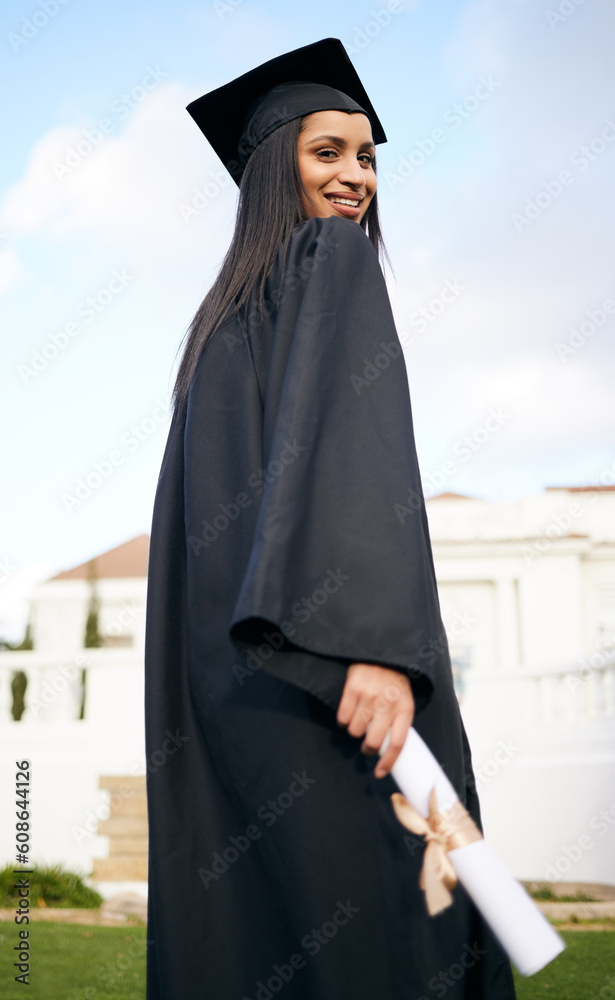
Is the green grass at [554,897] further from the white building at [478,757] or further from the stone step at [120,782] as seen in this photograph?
the stone step at [120,782]

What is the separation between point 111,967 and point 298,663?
301cm

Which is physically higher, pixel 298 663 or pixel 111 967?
pixel 298 663

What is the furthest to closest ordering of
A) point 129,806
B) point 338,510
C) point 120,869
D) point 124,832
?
point 129,806
point 124,832
point 120,869
point 338,510

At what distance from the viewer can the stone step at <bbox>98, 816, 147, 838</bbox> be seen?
6.43 metres

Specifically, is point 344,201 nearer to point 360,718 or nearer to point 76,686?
point 360,718

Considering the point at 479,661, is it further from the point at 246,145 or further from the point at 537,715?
the point at 246,145

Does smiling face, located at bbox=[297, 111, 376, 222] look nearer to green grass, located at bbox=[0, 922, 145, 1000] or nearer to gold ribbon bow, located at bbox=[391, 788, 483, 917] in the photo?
gold ribbon bow, located at bbox=[391, 788, 483, 917]

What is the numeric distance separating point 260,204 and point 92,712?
661 centimetres

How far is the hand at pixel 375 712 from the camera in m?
1.17

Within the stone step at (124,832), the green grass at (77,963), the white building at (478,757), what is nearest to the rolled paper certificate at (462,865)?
the green grass at (77,963)

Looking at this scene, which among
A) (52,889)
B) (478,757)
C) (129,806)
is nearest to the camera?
(52,889)

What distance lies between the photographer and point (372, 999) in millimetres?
1238

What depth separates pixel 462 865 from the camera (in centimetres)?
112

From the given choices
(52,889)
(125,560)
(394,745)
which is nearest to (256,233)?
(394,745)
